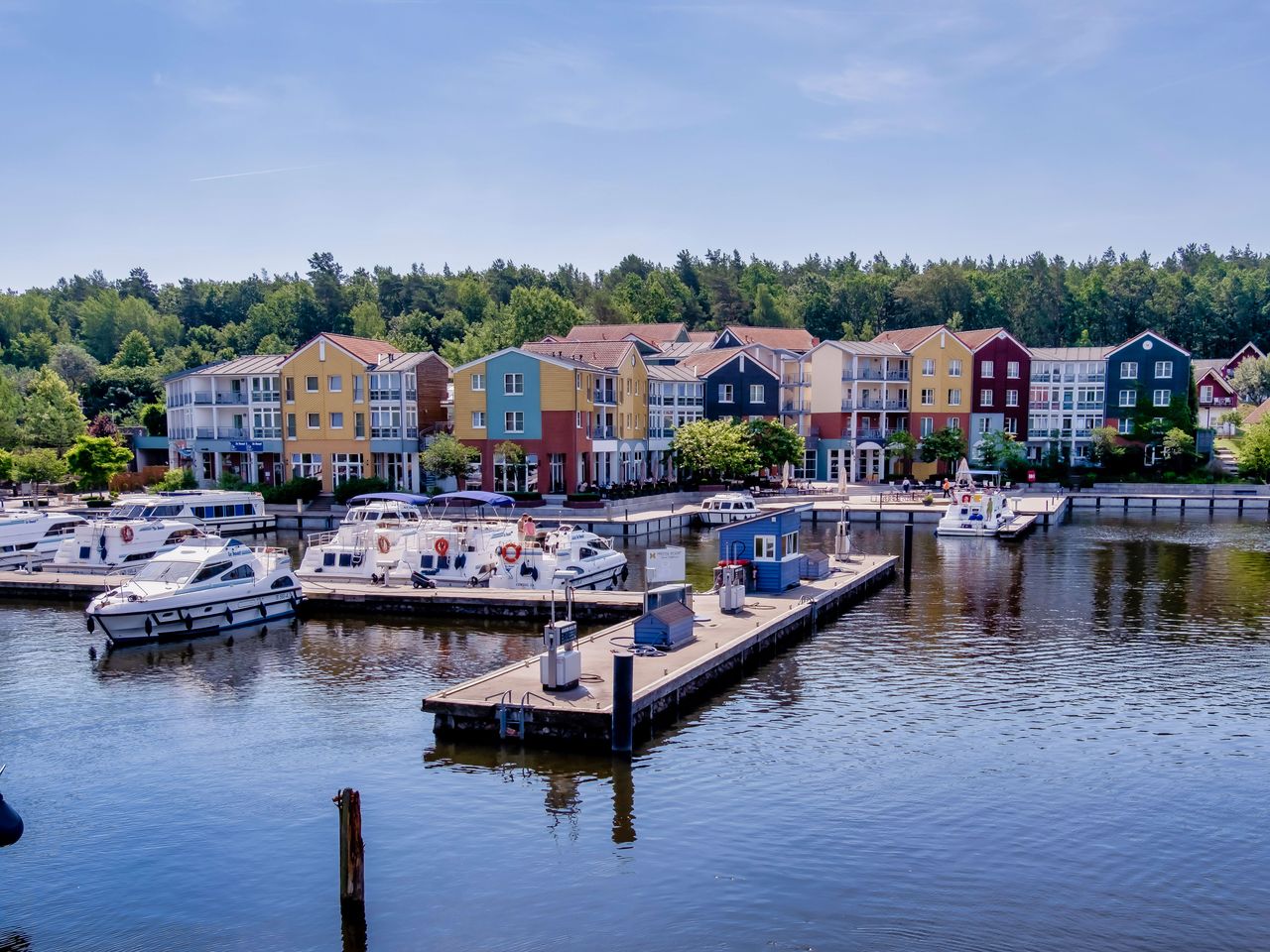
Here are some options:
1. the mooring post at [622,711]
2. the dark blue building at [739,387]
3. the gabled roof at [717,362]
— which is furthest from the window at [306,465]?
the mooring post at [622,711]

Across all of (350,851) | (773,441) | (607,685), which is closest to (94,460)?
(773,441)

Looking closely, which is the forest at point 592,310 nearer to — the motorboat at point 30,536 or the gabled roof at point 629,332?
the gabled roof at point 629,332

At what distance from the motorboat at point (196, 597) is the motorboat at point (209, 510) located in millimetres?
22492

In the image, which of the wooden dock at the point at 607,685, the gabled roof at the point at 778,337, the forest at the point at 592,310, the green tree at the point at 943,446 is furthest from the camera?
the forest at the point at 592,310

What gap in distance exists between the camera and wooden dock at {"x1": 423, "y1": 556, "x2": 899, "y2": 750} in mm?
24594

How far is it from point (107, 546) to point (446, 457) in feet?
84.9

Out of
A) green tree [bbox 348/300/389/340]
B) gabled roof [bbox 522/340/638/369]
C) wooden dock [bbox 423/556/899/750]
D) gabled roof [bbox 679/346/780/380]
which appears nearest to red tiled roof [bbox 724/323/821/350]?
gabled roof [bbox 679/346/780/380]

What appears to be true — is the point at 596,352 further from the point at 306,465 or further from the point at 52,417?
the point at 52,417

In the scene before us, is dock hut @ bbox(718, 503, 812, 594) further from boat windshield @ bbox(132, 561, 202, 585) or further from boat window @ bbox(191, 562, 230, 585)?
boat windshield @ bbox(132, 561, 202, 585)

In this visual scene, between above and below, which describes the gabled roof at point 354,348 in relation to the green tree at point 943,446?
above

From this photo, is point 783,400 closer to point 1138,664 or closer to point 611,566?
point 611,566

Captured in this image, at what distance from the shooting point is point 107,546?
161ft

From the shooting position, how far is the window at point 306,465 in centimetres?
8025

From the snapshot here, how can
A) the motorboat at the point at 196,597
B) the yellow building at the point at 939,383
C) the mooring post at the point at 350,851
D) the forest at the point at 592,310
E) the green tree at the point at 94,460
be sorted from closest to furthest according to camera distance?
the mooring post at the point at 350,851, the motorboat at the point at 196,597, the green tree at the point at 94,460, the yellow building at the point at 939,383, the forest at the point at 592,310
